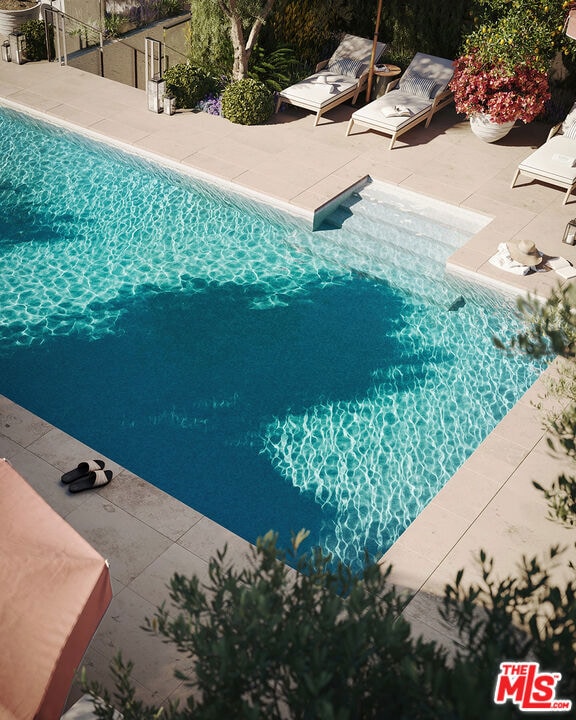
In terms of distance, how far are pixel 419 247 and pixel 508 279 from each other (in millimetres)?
1637

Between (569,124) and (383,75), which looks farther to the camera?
(383,75)

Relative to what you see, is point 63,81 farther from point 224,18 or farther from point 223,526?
point 223,526

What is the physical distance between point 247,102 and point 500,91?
4.43 metres

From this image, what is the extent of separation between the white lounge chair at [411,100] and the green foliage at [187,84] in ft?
9.85

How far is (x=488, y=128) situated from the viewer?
45.7 ft

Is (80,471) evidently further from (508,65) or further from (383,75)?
(383,75)

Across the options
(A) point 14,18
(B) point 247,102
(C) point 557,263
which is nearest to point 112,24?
(A) point 14,18

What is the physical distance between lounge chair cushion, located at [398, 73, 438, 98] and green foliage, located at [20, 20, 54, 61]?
757 centimetres

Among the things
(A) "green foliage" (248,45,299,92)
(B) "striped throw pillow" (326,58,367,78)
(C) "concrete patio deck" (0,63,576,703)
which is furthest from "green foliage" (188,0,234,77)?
(B) "striped throw pillow" (326,58,367,78)

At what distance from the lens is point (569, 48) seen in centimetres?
1314

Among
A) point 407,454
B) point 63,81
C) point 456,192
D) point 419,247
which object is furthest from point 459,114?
point 407,454

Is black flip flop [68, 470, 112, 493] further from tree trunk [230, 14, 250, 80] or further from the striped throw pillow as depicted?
the striped throw pillow

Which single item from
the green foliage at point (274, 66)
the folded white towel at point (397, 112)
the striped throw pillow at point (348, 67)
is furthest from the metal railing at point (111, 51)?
the folded white towel at point (397, 112)

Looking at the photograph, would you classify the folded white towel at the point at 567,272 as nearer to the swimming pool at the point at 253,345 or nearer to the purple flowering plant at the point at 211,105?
the swimming pool at the point at 253,345
